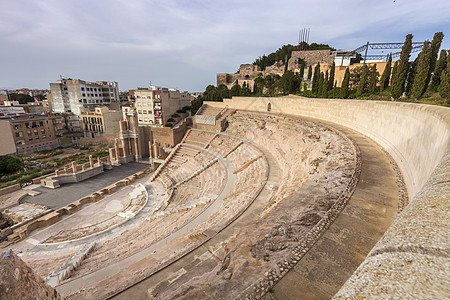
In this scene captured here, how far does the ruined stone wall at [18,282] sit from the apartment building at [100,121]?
153 feet

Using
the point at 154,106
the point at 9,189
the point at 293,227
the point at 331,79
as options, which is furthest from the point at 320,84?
the point at 9,189

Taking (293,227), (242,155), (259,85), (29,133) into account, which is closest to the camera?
(293,227)

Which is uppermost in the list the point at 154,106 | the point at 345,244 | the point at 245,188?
the point at 154,106

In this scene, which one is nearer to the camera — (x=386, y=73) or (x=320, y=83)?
(x=386, y=73)

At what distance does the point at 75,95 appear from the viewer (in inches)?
1978

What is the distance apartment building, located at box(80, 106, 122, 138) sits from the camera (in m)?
43.8

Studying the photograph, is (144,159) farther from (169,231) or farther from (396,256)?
(396,256)

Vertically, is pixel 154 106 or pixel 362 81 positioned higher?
pixel 362 81

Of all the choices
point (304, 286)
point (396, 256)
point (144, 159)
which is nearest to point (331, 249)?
point (304, 286)

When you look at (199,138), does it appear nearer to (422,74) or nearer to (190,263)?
(422,74)

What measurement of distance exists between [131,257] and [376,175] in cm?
1082

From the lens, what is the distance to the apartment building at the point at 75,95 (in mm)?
50094

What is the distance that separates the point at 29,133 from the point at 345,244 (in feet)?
167

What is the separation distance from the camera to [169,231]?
11617 millimetres
